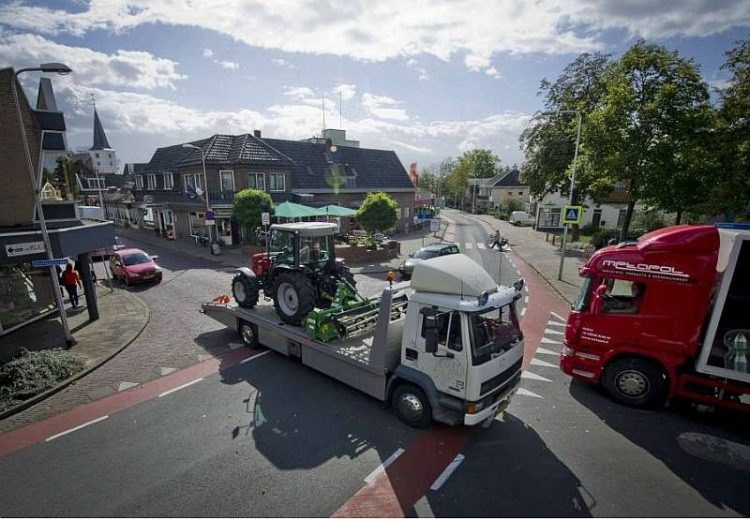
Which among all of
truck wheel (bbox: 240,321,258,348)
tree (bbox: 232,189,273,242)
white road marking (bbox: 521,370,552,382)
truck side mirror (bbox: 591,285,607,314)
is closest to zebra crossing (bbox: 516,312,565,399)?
white road marking (bbox: 521,370,552,382)

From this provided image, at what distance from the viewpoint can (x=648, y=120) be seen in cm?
1789

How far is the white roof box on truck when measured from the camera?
5.87m

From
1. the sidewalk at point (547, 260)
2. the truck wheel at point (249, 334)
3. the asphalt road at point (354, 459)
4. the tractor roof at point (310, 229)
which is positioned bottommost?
the sidewalk at point (547, 260)

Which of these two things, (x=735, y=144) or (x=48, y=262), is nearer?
(x=48, y=262)

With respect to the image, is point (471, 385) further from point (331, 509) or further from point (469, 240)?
point (469, 240)

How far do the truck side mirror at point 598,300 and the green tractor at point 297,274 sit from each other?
5.83 metres

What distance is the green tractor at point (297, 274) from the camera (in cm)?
859

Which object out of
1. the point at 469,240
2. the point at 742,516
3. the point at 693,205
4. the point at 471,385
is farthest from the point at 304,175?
the point at 742,516

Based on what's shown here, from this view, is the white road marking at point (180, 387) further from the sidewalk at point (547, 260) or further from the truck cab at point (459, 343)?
the sidewalk at point (547, 260)

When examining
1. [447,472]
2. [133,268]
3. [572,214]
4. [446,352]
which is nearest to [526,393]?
[447,472]

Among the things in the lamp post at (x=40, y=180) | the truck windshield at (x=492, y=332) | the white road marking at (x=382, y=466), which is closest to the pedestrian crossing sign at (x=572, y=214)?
the truck windshield at (x=492, y=332)

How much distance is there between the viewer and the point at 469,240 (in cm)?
3200

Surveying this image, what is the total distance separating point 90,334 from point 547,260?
23.9 metres

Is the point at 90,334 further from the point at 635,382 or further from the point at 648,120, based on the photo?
the point at 648,120
